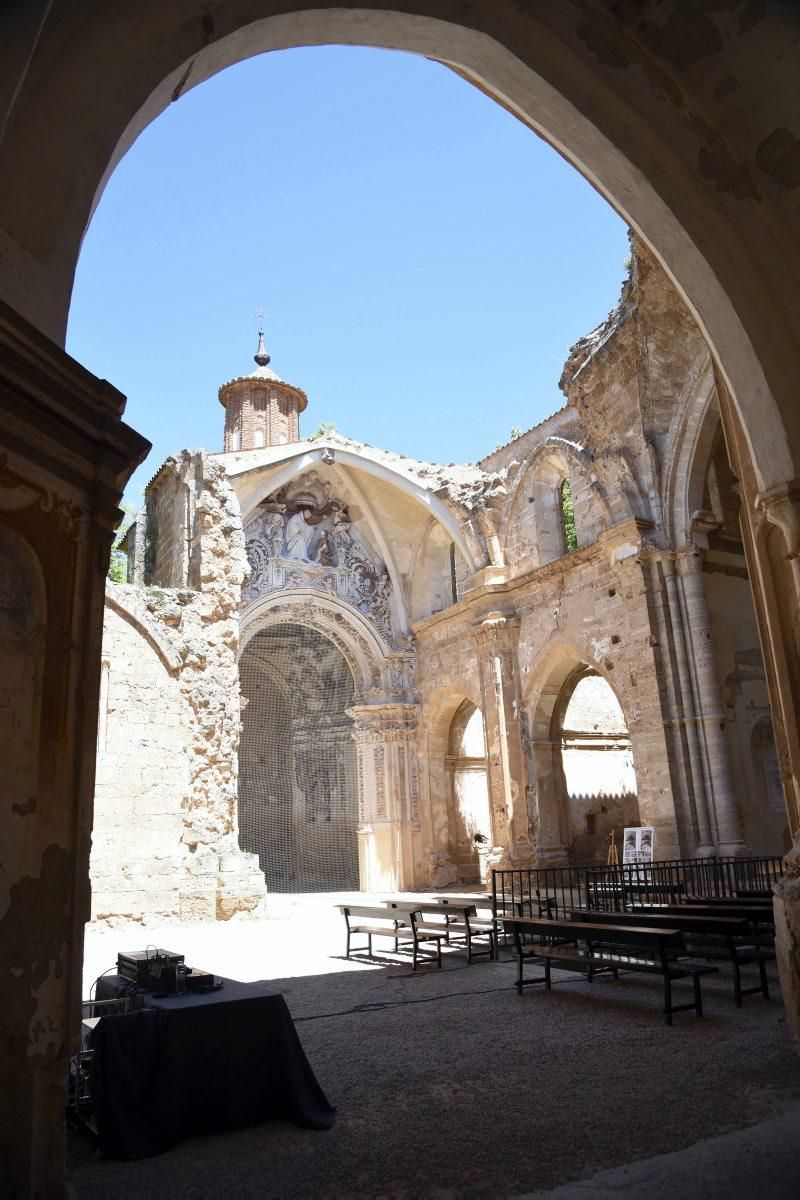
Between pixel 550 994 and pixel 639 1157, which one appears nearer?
pixel 639 1157

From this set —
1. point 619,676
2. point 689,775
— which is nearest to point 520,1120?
point 689,775

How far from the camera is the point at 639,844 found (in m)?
12.9

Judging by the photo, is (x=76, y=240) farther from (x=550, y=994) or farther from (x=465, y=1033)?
(x=550, y=994)

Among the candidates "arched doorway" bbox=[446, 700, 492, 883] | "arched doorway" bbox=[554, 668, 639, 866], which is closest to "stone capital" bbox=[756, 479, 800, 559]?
"arched doorway" bbox=[554, 668, 639, 866]

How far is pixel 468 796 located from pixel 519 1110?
16.6 metres

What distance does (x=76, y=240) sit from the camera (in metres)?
3.34

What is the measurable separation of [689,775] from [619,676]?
2.14 meters

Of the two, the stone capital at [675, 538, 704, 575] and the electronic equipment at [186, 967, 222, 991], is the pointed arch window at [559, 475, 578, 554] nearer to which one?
the stone capital at [675, 538, 704, 575]

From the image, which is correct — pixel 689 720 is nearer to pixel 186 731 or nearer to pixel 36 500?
pixel 186 731

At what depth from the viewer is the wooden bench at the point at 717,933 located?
19.9ft

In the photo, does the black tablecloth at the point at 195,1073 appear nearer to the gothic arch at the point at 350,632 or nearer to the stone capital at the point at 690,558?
the stone capital at the point at 690,558

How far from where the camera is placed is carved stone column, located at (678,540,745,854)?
12.6m

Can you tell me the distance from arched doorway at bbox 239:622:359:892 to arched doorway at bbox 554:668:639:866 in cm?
674

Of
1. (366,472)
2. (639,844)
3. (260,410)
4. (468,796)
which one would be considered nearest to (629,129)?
(639,844)
